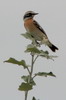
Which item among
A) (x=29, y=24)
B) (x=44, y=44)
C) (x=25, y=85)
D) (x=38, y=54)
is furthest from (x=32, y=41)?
(x=29, y=24)

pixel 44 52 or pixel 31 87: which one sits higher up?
pixel 44 52

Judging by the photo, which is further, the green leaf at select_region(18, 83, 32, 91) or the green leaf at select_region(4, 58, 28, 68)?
the green leaf at select_region(4, 58, 28, 68)

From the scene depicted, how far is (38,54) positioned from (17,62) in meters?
0.28

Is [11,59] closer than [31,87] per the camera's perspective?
No

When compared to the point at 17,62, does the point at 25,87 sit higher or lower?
lower

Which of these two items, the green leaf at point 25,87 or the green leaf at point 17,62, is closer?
the green leaf at point 25,87

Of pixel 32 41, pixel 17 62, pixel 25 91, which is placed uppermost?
pixel 32 41

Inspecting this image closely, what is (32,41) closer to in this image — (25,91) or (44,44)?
(44,44)

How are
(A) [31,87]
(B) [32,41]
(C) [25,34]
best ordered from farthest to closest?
(C) [25,34] < (B) [32,41] < (A) [31,87]

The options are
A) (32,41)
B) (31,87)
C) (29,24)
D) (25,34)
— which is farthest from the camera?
(29,24)

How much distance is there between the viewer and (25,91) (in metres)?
2.50

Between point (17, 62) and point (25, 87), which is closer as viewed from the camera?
point (25, 87)

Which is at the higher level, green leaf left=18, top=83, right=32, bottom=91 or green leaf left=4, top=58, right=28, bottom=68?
green leaf left=4, top=58, right=28, bottom=68

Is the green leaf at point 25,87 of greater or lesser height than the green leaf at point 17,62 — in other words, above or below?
below
